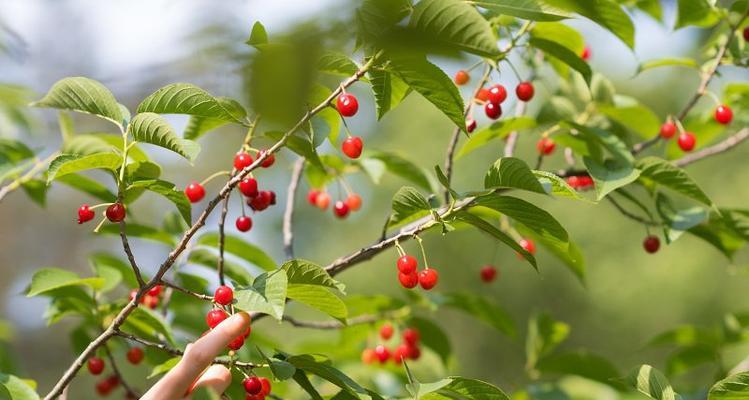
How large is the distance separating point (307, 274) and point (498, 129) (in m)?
0.69

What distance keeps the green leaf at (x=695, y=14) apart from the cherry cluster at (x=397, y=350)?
0.95m

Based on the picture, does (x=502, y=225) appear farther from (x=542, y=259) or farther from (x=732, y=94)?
(x=542, y=259)

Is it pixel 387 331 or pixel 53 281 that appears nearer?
pixel 53 281

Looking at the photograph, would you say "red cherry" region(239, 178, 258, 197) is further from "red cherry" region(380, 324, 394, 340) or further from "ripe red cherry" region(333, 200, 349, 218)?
"red cherry" region(380, 324, 394, 340)

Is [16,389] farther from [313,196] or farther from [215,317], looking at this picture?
[313,196]

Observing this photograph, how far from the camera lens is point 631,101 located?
1.84m

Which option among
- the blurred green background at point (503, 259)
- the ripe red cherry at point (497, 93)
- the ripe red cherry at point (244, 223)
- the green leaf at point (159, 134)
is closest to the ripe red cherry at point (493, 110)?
the ripe red cherry at point (497, 93)

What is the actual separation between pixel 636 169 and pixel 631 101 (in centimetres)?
43

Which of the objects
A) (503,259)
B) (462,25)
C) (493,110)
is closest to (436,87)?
(462,25)

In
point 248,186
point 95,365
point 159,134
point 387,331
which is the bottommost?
point 387,331

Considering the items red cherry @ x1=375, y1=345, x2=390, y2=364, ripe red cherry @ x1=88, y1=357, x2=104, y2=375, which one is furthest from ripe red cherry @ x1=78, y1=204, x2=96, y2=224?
red cherry @ x1=375, y1=345, x2=390, y2=364

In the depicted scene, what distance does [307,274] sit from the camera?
1124 mm

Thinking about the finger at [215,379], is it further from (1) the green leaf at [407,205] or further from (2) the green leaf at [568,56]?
(2) the green leaf at [568,56]

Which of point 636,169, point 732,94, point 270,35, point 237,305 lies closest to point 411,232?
point 237,305
